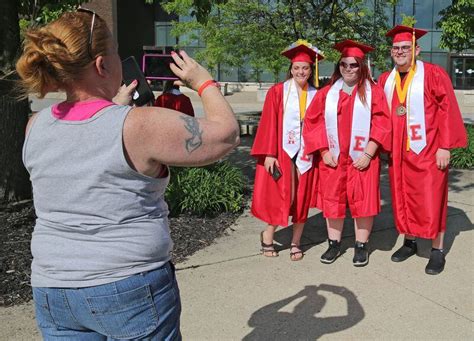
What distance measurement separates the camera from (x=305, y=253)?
4.54m

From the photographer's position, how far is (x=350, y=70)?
4.13m

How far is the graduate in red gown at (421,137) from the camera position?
Answer: 4.03m

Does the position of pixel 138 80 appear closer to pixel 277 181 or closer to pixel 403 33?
pixel 277 181

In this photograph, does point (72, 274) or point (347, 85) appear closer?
point (72, 274)

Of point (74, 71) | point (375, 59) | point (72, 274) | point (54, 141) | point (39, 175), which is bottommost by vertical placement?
point (72, 274)

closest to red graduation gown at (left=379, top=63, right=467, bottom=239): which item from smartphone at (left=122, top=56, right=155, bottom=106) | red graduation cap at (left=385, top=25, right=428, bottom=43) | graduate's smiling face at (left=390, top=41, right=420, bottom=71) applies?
graduate's smiling face at (left=390, top=41, right=420, bottom=71)

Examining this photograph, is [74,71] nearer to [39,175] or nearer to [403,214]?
[39,175]

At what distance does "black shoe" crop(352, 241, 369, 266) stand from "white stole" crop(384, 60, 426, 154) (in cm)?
87

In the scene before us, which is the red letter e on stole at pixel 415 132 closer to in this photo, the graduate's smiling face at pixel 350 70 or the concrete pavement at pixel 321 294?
the graduate's smiling face at pixel 350 70

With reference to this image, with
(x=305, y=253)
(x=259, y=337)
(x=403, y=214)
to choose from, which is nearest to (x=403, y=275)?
(x=403, y=214)

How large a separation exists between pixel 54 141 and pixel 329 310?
2432 mm

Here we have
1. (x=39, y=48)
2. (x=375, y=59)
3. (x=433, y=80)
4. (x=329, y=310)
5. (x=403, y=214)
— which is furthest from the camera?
(x=375, y=59)

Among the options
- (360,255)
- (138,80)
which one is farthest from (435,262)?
(138,80)

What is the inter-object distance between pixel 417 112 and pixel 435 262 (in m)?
1.19
